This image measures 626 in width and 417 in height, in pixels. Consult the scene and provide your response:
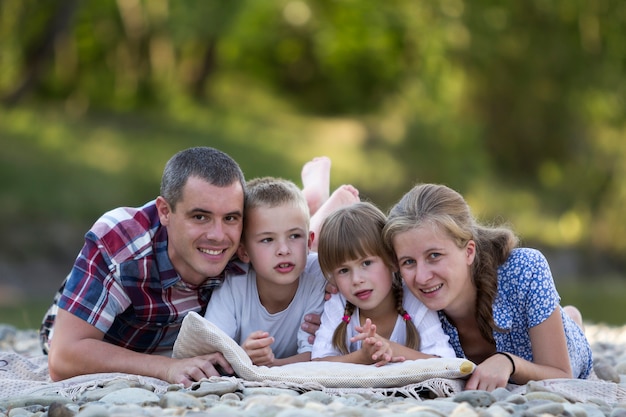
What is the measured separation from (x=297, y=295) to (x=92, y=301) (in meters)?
1.04

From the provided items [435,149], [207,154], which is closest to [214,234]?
[207,154]

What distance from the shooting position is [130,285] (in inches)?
174

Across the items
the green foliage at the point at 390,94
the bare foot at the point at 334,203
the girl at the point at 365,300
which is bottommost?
the girl at the point at 365,300

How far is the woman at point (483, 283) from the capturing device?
4.07m

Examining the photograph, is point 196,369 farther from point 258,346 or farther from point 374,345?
point 374,345

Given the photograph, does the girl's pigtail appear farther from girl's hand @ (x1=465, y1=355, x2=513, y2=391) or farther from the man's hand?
girl's hand @ (x1=465, y1=355, x2=513, y2=391)

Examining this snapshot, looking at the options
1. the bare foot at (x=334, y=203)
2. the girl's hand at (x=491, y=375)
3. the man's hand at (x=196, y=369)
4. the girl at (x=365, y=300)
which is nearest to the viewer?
the girl's hand at (x=491, y=375)

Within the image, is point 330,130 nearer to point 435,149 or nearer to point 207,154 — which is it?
point 435,149

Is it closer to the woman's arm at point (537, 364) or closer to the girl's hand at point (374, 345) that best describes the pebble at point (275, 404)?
the woman's arm at point (537, 364)

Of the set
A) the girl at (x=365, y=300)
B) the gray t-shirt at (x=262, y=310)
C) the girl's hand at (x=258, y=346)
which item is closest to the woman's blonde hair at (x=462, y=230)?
the girl at (x=365, y=300)

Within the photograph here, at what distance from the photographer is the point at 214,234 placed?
4309mm

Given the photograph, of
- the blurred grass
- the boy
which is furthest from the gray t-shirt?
the blurred grass

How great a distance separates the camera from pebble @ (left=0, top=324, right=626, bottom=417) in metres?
3.12

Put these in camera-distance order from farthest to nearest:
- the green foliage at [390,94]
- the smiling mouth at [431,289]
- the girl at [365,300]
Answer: the green foliage at [390,94], the girl at [365,300], the smiling mouth at [431,289]
